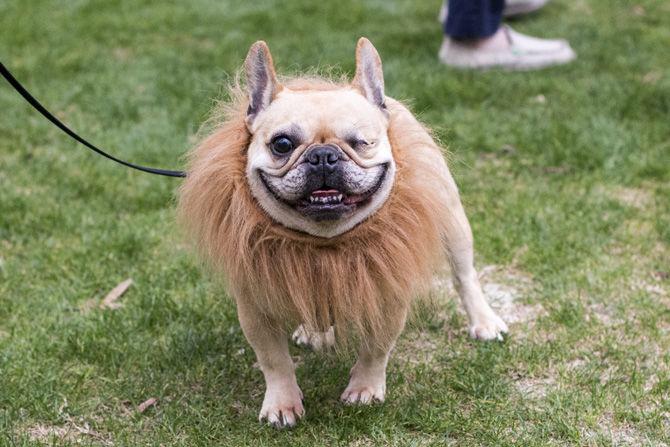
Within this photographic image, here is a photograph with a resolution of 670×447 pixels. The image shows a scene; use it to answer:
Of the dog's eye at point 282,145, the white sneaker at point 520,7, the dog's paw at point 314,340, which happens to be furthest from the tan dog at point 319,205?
the white sneaker at point 520,7

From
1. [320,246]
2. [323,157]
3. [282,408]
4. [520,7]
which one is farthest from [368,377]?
[520,7]

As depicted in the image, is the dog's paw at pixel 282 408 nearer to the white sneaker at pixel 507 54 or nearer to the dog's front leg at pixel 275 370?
the dog's front leg at pixel 275 370

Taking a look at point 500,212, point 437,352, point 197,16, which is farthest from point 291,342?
point 197,16

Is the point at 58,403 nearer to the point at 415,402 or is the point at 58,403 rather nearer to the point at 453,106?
the point at 415,402

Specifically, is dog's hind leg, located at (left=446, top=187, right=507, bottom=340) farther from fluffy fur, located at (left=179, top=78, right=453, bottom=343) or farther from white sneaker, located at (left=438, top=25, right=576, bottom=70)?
white sneaker, located at (left=438, top=25, right=576, bottom=70)

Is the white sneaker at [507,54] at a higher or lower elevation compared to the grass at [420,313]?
higher

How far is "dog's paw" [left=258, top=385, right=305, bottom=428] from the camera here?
3010 mm

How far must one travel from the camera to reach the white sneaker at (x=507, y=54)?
637cm

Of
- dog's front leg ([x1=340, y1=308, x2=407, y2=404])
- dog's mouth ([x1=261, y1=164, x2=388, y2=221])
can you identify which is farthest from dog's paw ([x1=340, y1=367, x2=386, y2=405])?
dog's mouth ([x1=261, y1=164, x2=388, y2=221])

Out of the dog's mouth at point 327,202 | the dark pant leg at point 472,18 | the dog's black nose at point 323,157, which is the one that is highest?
the dog's black nose at point 323,157

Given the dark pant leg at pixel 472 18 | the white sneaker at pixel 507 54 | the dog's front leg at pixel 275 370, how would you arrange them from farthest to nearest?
the white sneaker at pixel 507 54 < the dark pant leg at pixel 472 18 < the dog's front leg at pixel 275 370

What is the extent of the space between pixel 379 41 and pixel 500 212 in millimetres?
2871

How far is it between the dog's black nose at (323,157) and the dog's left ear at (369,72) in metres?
0.35

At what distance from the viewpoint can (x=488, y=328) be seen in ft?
11.6
